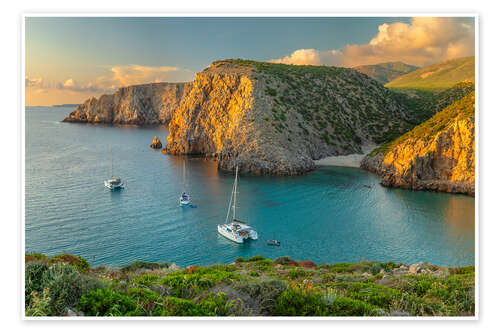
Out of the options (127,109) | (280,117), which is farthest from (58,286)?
(127,109)

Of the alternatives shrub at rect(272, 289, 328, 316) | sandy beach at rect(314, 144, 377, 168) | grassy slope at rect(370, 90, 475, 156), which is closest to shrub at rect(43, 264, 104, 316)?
shrub at rect(272, 289, 328, 316)

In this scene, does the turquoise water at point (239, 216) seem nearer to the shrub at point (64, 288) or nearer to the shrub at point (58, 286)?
the shrub at point (58, 286)

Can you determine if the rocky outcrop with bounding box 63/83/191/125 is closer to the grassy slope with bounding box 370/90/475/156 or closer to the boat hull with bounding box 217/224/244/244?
the grassy slope with bounding box 370/90/475/156

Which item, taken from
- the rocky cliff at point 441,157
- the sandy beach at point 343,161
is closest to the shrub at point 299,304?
the rocky cliff at point 441,157

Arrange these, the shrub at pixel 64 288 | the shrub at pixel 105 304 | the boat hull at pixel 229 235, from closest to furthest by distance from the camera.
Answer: the shrub at pixel 105 304
the shrub at pixel 64 288
the boat hull at pixel 229 235

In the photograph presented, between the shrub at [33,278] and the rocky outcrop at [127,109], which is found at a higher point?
the rocky outcrop at [127,109]
